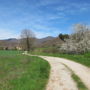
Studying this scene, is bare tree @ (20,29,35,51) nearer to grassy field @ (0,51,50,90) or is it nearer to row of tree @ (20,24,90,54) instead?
row of tree @ (20,24,90,54)

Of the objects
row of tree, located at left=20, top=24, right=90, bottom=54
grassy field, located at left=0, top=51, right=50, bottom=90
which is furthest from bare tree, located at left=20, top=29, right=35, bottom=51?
grassy field, located at left=0, top=51, right=50, bottom=90

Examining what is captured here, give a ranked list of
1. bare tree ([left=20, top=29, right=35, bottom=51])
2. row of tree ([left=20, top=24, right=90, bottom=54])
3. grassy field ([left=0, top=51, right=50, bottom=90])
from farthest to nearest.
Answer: bare tree ([left=20, top=29, right=35, bottom=51]) → row of tree ([left=20, top=24, right=90, bottom=54]) → grassy field ([left=0, top=51, right=50, bottom=90])

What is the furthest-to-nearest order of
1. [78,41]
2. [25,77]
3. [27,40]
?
[27,40] < [78,41] < [25,77]

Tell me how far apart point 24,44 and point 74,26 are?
33.4 metres

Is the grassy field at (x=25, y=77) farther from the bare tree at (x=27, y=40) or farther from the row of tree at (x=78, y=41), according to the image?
the bare tree at (x=27, y=40)

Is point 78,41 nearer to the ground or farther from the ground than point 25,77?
farther from the ground

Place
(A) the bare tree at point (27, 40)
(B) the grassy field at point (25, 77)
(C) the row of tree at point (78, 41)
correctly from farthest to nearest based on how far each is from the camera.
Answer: (A) the bare tree at point (27, 40)
(C) the row of tree at point (78, 41)
(B) the grassy field at point (25, 77)

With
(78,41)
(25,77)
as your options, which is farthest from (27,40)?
(25,77)

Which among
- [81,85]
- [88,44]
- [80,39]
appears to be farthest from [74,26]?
[81,85]

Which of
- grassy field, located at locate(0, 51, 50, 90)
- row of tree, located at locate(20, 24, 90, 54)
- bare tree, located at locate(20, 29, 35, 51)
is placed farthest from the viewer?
bare tree, located at locate(20, 29, 35, 51)

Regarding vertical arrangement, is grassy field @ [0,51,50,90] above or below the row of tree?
below

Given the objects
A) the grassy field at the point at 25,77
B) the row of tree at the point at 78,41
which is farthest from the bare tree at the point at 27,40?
the grassy field at the point at 25,77

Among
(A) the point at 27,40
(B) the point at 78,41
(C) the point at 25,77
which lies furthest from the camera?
(A) the point at 27,40

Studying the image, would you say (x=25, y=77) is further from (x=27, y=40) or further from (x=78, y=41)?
(x=27, y=40)
